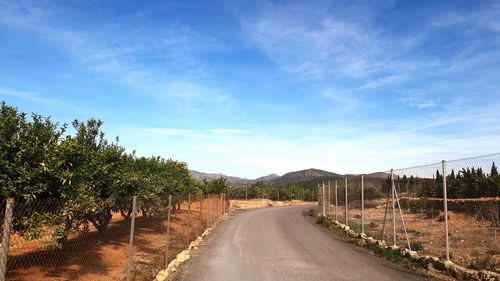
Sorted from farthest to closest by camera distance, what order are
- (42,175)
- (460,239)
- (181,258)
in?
(460,239) < (181,258) < (42,175)

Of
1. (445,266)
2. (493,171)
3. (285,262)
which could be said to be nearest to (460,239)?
(445,266)

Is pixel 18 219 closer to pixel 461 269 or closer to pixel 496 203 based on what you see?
pixel 461 269

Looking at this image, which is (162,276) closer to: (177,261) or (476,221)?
(177,261)

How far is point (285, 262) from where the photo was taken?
41.7 ft

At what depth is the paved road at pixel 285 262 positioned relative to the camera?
10.7 m

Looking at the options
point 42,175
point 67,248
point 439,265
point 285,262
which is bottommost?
point 285,262

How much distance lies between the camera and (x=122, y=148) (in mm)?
14867

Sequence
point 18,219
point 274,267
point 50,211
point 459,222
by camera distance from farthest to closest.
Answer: point 459,222 < point 274,267 < point 50,211 < point 18,219

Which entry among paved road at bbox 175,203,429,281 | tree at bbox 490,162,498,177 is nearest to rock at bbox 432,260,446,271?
paved road at bbox 175,203,429,281

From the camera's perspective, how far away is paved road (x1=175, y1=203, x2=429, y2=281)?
10.7 metres

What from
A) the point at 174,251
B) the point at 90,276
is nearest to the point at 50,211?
the point at 90,276

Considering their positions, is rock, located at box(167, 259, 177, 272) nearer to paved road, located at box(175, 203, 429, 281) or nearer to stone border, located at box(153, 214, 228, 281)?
stone border, located at box(153, 214, 228, 281)

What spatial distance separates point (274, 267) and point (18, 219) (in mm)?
6517

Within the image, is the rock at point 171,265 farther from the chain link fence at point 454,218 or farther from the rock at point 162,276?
the chain link fence at point 454,218
